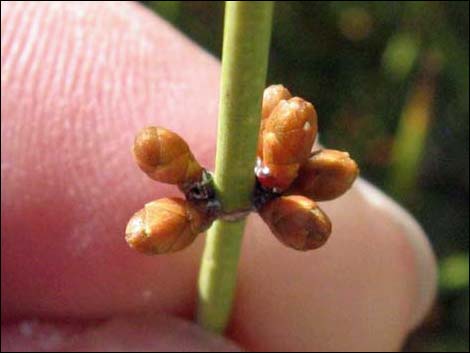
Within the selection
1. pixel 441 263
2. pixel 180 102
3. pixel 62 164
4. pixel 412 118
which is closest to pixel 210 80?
pixel 180 102

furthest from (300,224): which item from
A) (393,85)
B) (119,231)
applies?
(393,85)

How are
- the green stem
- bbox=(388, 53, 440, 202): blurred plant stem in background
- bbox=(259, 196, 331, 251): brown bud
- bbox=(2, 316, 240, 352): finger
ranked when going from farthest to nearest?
bbox=(388, 53, 440, 202): blurred plant stem in background, bbox=(2, 316, 240, 352): finger, bbox=(259, 196, 331, 251): brown bud, the green stem

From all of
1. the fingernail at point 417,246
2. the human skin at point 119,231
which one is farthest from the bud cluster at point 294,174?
the fingernail at point 417,246

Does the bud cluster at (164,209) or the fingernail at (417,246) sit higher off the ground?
the bud cluster at (164,209)

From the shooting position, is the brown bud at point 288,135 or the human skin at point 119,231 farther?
the human skin at point 119,231

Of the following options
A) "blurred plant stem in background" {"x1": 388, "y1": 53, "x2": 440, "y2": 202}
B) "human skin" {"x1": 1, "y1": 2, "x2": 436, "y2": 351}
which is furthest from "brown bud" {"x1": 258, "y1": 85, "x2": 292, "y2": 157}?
"blurred plant stem in background" {"x1": 388, "y1": 53, "x2": 440, "y2": 202}

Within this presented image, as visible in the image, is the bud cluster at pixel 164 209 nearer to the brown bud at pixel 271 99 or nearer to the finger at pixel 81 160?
the brown bud at pixel 271 99

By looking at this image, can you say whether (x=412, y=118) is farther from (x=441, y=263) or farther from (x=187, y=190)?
(x=187, y=190)

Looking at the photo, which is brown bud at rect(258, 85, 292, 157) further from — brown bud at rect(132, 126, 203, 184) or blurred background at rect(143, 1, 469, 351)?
blurred background at rect(143, 1, 469, 351)
